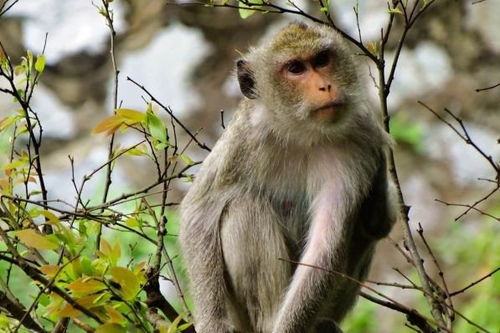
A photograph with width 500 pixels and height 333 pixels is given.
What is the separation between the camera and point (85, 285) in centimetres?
376

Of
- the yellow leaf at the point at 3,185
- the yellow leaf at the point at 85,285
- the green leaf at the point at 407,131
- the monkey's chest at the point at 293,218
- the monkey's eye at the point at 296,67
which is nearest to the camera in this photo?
the yellow leaf at the point at 85,285

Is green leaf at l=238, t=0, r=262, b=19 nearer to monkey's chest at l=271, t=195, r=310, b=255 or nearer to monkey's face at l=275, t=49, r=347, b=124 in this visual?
monkey's face at l=275, t=49, r=347, b=124

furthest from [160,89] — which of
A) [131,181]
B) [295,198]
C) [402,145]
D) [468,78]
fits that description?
[295,198]

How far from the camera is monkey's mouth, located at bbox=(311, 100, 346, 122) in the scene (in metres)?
5.28

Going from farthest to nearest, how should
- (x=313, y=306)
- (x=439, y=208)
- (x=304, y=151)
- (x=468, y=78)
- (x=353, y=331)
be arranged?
(x=468, y=78) < (x=439, y=208) < (x=353, y=331) < (x=304, y=151) < (x=313, y=306)

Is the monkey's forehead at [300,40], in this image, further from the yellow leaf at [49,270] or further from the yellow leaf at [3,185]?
the yellow leaf at [49,270]

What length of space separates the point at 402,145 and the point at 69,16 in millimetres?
6162

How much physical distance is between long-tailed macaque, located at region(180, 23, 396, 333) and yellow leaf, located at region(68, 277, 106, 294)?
6.24 feet

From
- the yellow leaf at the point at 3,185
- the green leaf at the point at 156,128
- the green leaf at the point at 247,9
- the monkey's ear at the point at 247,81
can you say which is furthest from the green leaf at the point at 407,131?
the yellow leaf at the point at 3,185

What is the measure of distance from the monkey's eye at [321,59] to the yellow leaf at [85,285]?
2275 mm

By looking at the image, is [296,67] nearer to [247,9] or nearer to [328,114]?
[328,114]

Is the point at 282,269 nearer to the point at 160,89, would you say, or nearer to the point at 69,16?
the point at 160,89

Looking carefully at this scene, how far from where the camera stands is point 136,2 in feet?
50.9

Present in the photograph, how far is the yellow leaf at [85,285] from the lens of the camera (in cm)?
373
